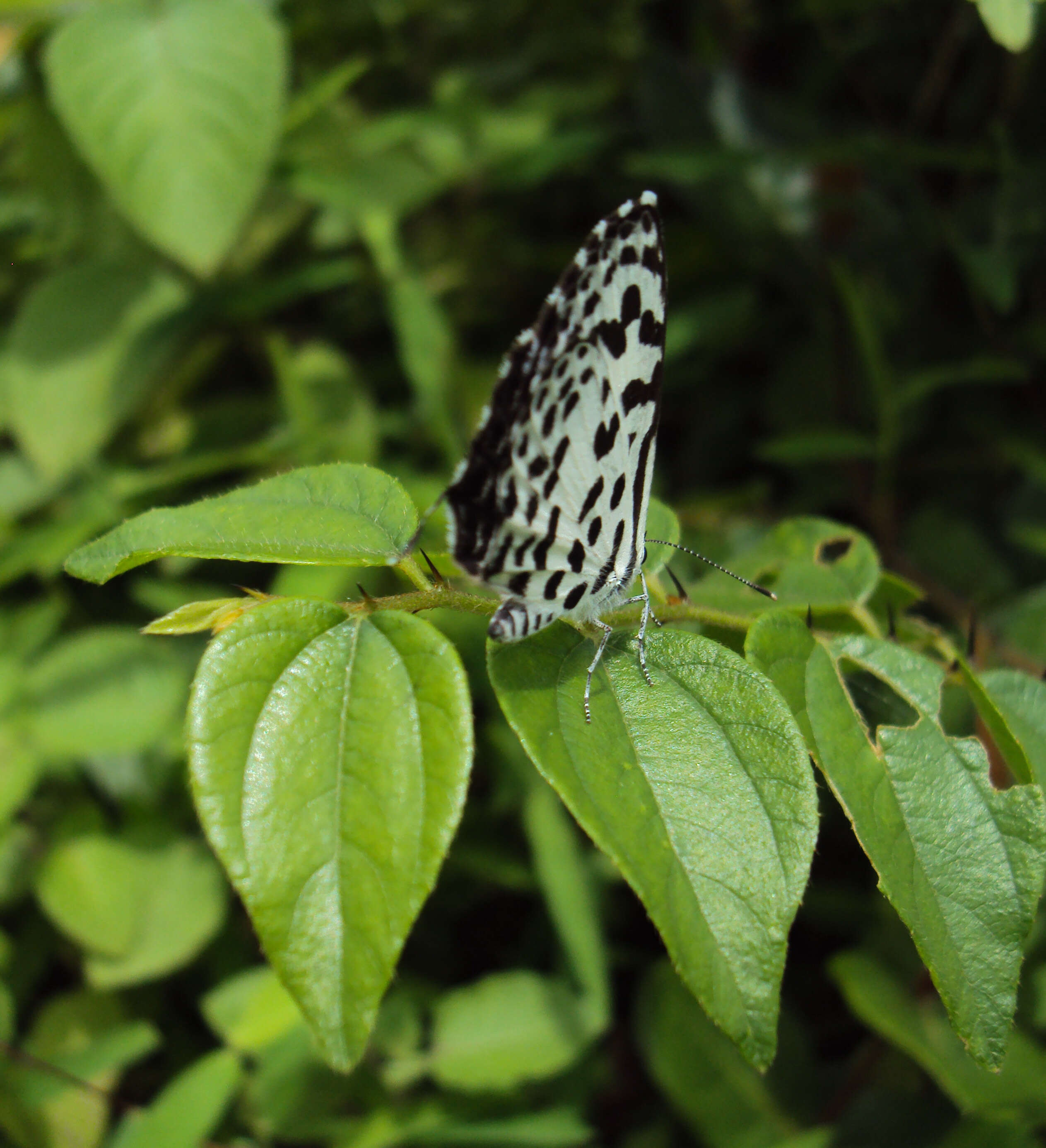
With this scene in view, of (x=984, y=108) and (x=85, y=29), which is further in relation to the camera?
(x=984, y=108)

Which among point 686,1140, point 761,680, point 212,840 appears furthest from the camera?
point 686,1140

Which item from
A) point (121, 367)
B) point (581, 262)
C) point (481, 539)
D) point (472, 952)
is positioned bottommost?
point (472, 952)

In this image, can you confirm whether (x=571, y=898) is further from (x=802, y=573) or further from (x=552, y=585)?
(x=552, y=585)

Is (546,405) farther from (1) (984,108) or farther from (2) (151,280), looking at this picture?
(1) (984,108)

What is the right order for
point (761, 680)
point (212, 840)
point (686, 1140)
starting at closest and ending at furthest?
point (212, 840) < point (761, 680) < point (686, 1140)

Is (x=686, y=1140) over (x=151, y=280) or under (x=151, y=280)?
under

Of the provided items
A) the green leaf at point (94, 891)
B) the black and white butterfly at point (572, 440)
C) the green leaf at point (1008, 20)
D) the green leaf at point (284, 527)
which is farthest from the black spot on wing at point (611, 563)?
the green leaf at point (94, 891)

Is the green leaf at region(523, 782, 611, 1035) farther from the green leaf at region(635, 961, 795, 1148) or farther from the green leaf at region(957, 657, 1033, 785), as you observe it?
the green leaf at region(957, 657, 1033, 785)

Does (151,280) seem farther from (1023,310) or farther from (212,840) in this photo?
(1023,310)

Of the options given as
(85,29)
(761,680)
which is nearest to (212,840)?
(761,680)
